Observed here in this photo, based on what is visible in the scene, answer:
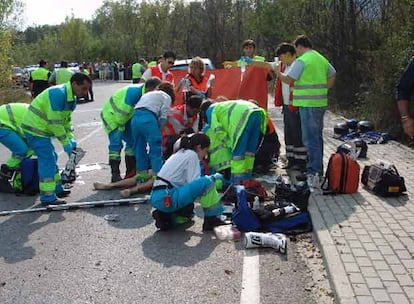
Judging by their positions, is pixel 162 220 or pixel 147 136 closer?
pixel 162 220

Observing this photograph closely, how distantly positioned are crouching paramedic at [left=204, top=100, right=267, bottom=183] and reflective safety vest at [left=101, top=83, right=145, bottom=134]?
4.77 ft

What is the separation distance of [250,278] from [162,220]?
5.62 ft

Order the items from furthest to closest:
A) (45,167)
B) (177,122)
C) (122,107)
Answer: (177,122) < (122,107) < (45,167)

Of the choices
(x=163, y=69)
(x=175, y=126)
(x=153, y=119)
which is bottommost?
(x=175, y=126)

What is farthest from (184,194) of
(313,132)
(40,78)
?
(40,78)

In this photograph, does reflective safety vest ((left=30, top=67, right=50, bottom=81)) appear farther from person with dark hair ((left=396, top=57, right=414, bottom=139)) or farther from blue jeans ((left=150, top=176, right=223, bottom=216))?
person with dark hair ((left=396, top=57, right=414, bottom=139))

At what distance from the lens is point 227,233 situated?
604 cm

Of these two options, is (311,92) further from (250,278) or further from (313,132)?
(250,278)

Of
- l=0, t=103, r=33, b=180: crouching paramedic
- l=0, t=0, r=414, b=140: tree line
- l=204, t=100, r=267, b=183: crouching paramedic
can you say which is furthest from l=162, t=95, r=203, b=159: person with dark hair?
l=0, t=0, r=414, b=140: tree line

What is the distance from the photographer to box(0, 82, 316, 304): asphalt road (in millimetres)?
4609

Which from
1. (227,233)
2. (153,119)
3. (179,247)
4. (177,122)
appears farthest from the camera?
(177,122)

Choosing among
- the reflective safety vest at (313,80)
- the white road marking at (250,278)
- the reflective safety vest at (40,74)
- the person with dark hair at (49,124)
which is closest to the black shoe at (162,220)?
the white road marking at (250,278)

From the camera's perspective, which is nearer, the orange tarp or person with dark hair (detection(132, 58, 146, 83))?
the orange tarp

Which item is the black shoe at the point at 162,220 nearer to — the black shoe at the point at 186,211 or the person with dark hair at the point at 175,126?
the black shoe at the point at 186,211
